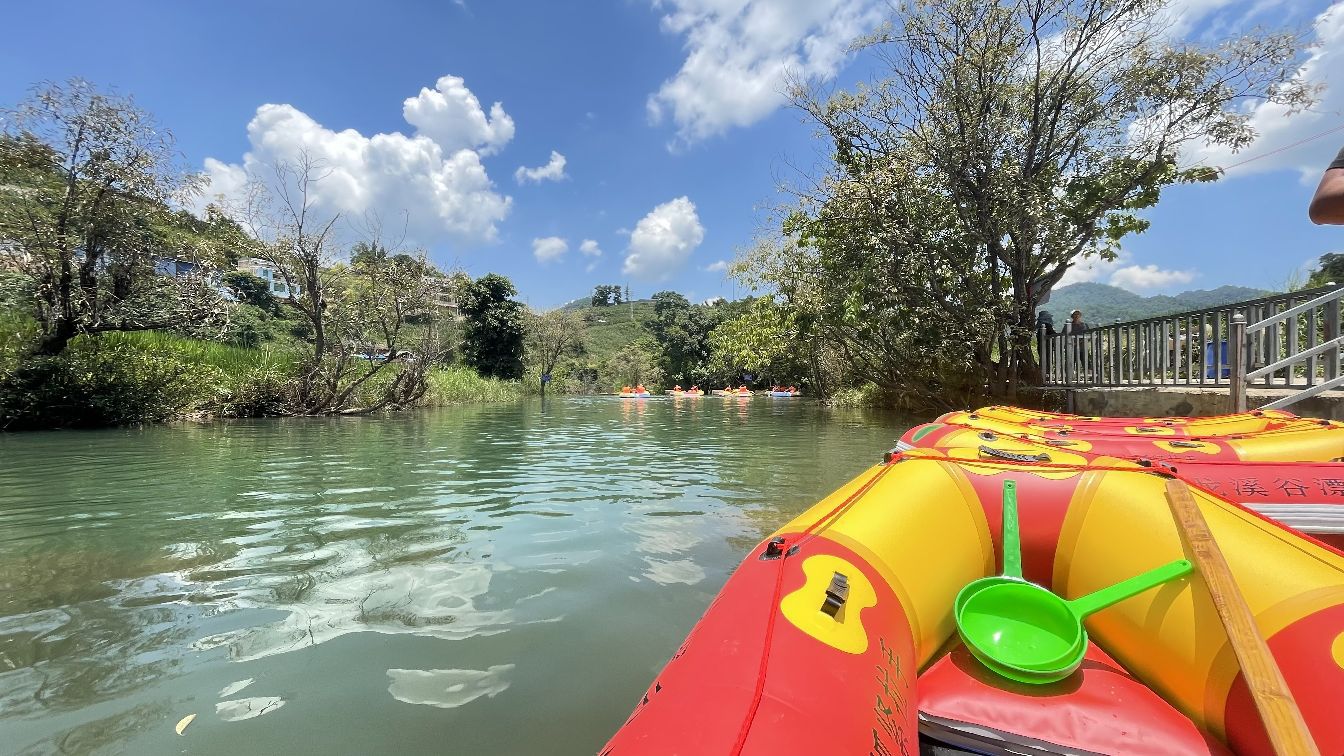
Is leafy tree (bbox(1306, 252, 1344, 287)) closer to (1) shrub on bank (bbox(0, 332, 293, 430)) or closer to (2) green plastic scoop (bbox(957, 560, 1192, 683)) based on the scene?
(2) green plastic scoop (bbox(957, 560, 1192, 683))

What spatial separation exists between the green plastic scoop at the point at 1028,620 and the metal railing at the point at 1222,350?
471 cm

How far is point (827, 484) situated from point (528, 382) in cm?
2768

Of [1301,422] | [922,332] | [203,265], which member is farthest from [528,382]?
[1301,422]

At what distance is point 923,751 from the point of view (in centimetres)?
161

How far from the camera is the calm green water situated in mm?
1872

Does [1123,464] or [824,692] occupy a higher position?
[1123,464]

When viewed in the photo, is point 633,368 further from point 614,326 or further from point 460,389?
point 614,326

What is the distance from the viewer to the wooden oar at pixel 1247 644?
1130 millimetres

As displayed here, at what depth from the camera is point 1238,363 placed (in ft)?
17.7

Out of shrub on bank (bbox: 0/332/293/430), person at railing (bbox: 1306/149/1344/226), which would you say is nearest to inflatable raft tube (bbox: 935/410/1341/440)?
person at railing (bbox: 1306/149/1344/226)

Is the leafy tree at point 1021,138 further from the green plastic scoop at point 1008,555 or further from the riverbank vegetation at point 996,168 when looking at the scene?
the green plastic scoop at point 1008,555

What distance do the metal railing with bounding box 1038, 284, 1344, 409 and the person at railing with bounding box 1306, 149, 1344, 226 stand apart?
3.61m

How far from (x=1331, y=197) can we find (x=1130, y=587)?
5.51 feet

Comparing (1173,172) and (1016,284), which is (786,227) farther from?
(1173,172)
